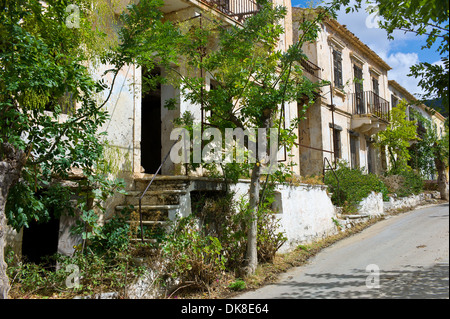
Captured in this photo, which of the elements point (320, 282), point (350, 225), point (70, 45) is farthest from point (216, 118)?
point (350, 225)

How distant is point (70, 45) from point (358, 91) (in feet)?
49.8

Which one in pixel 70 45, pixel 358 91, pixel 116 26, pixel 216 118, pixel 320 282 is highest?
pixel 358 91

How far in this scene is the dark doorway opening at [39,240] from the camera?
6.34 meters

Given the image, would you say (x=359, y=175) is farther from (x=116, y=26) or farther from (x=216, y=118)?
(x=116, y=26)

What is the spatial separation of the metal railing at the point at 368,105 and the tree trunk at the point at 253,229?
1146 centimetres

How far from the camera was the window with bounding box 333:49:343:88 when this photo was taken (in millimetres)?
15750

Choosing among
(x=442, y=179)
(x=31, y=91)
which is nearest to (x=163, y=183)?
(x=31, y=91)

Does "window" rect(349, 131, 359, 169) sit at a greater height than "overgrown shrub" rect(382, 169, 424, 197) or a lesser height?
greater

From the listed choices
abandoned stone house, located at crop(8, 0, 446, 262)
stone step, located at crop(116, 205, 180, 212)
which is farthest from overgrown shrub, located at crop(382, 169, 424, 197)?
stone step, located at crop(116, 205, 180, 212)

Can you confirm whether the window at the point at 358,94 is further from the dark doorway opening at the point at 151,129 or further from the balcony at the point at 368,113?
the dark doorway opening at the point at 151,129

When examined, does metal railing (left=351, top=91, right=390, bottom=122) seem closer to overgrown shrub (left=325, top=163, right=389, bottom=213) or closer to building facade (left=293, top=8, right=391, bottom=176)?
building facade (left=293, top=8, right=391, bottom=176)

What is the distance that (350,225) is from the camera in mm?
11586

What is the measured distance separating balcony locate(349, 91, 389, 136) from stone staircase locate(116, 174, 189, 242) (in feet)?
39.6

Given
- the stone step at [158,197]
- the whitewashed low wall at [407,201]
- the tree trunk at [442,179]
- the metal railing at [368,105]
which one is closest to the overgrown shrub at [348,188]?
the whitewashed low wall at [407,201]
